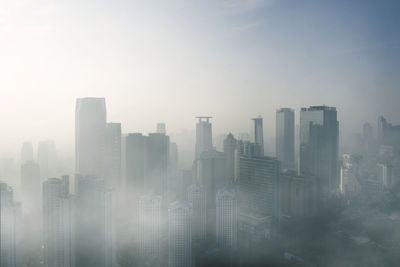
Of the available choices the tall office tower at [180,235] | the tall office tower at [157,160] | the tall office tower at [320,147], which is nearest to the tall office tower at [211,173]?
the tall office tower at [157,160]

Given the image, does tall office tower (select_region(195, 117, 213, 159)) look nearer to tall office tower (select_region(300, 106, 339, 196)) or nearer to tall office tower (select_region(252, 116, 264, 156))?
tall office tower (select_region(252, 116, 264, 156))

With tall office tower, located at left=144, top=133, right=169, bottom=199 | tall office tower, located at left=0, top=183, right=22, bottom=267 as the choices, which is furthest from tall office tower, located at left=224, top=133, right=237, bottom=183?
tall office tower, located at left=0, top=183, right=22, bottom=267

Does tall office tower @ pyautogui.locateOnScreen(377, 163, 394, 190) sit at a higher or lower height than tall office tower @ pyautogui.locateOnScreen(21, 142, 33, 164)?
lower

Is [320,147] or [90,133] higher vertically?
[90,133]

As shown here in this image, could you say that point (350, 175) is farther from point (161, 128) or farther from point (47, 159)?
point (47, 159)

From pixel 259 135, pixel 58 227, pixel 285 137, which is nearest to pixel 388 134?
pixel 285 137

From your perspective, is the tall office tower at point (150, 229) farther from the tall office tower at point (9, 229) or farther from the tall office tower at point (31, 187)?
the tall office tower at point (9, 229)
